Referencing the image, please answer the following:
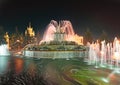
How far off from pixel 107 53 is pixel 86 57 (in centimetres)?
170

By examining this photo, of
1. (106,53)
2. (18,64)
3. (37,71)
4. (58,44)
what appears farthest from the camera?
(106,53)

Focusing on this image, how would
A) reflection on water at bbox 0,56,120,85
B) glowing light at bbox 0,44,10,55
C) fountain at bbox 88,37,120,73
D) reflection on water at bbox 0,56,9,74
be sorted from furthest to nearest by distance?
fountain at bbox 88,37,120,73
glowing light at bbox 0,44,10,55
reflection on water at bbox 0,56,9,74
reflection on water at bbox 0,56,120,85

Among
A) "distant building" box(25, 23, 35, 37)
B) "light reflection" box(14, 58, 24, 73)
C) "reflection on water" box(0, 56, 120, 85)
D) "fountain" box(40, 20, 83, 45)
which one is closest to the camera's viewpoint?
"reflection on water" box(0, 56, 120, 85)

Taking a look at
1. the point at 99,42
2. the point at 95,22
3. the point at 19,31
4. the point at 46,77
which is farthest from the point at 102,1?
the point at 46,77

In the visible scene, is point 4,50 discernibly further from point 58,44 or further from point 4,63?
point 58,44

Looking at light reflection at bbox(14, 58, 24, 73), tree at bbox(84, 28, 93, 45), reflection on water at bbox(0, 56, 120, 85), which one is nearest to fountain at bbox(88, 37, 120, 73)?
tree at bbox(84, 28, 93, 45)

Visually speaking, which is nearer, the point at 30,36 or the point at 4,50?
the point at 4,50

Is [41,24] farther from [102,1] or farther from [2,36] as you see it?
[102,1]

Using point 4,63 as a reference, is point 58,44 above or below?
above

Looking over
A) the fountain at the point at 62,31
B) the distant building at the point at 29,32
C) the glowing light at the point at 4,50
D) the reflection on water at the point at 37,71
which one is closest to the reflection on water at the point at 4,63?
the reflection on water at the point at 37,71

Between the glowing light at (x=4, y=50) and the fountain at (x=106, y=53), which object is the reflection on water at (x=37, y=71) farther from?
the fountain at (x=106, y=53)

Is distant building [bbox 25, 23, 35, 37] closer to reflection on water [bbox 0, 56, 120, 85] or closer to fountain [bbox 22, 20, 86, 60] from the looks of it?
fountain [bbox 22, 20, 86, 60]

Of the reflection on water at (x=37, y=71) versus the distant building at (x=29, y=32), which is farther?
the distant building at (x=29, y=32)

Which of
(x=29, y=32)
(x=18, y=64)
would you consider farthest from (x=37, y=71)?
(x=29, y=32)
